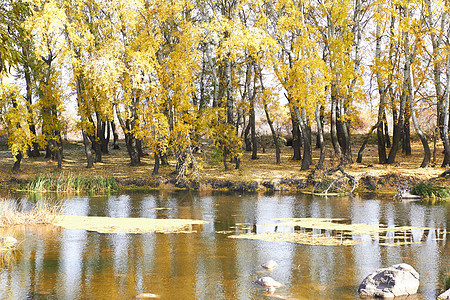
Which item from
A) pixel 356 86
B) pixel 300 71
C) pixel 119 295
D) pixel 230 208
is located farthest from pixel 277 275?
pixel 356 86

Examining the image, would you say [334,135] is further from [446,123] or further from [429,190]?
[429,190]

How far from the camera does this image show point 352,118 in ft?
72.4

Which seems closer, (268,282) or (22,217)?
(268,282)

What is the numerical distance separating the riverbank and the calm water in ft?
21.8

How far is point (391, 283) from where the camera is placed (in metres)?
6.43

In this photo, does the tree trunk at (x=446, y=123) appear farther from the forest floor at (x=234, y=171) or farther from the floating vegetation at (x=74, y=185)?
the floating vegetation at (x=74, y=185)

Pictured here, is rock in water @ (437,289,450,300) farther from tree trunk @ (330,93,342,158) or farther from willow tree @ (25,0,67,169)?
willow tree @ (25,0,67,169)

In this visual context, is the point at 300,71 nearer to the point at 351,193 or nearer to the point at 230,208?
the point at 351,193

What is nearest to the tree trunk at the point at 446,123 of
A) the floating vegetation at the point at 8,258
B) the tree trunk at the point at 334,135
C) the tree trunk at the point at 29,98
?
the tree trunk at the point at 334,135

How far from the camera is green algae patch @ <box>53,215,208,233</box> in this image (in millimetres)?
11273

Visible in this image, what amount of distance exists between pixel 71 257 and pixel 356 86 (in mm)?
17501

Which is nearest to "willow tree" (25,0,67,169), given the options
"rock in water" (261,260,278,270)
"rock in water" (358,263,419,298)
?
"rock in water" (261,260,278,270)

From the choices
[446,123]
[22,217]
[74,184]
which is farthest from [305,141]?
[22,217]

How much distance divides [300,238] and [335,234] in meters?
0.93
